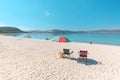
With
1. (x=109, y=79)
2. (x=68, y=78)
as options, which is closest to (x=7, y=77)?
(x=68, y=78)

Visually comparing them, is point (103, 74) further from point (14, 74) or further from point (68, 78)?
point (14, 74)

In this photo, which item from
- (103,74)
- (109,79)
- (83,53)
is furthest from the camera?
(83,53)

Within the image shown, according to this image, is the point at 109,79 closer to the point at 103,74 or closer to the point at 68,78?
the point at 103,74

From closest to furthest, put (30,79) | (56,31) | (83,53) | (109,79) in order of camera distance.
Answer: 1. (30,79)
2. (109,79)
3. (83,53)
4. (56,31)

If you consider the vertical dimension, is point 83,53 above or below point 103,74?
above

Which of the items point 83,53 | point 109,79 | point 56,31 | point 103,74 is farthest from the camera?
point 56,31

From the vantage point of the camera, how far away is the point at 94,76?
17.0ft

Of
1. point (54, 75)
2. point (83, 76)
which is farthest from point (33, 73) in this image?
point (83, 76)

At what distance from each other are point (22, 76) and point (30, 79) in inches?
17.9

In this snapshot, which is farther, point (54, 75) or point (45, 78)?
point (54, 75)

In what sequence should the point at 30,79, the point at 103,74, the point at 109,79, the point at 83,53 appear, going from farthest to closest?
the point at 83,53 < the point at 103,74 < the point at 109,79 < the point at 30,79

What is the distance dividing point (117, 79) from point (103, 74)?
0.68 metres

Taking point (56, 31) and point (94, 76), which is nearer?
point (94, 76)

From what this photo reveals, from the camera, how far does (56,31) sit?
194m
